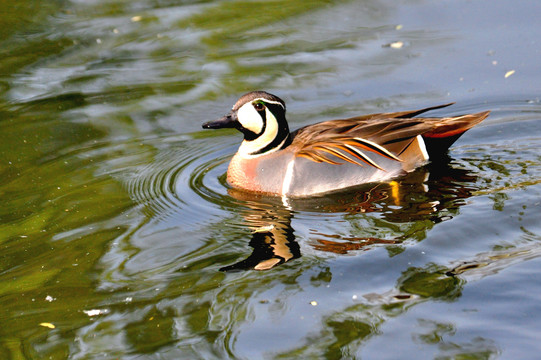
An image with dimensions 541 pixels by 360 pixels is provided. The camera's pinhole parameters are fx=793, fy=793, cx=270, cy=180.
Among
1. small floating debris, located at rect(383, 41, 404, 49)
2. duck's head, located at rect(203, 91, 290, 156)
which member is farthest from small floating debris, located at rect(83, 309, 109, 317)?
small floating debris, located at rect(383, 41, 404, 49)

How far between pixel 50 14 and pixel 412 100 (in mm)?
5889

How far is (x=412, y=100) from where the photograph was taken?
918 centimetres

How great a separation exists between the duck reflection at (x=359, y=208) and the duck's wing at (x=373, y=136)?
0.29m

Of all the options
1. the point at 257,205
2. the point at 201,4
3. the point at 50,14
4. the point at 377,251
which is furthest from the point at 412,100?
the point at 50,14

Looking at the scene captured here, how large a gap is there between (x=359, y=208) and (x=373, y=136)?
930 millimetres

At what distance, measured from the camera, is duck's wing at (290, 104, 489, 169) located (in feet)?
24.9

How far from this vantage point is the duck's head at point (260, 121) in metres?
7.79

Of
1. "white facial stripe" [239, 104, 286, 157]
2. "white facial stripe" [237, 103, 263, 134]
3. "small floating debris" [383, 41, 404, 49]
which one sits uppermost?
"small floating debris" [383, 41, 404, 49]

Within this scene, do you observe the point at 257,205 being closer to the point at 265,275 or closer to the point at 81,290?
the point at 265,275

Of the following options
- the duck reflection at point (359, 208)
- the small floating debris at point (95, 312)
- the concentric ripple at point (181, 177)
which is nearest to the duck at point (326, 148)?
the duck reflection at point (359, 208)

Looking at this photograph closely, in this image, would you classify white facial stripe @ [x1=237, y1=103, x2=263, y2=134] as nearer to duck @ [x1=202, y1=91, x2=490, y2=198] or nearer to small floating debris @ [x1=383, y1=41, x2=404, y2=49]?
duck @ [x1=202, y1=91, x2=490, y2=198]

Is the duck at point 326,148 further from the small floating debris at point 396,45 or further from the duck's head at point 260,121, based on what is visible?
the small floating debris at point 396,45

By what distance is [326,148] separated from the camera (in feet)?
24.8

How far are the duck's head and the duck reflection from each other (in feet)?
→ 1.91
